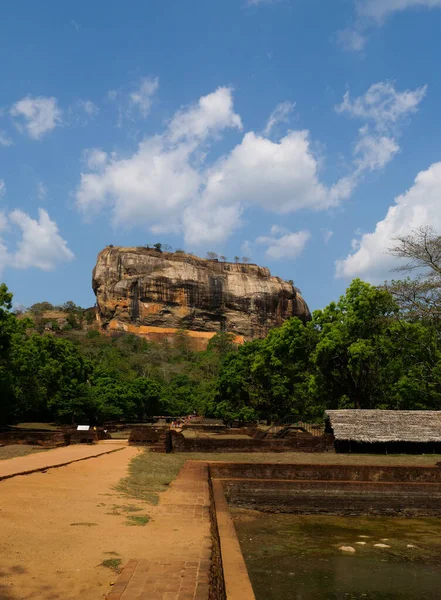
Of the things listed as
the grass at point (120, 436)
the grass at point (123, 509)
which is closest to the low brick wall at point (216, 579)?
the grass at point (123, 509)

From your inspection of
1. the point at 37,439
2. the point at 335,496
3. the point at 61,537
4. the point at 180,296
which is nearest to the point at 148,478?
the point at 335,496

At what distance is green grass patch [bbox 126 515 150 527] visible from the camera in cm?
627

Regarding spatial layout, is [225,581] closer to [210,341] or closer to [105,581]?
[105,581]

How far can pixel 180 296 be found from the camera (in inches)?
3684

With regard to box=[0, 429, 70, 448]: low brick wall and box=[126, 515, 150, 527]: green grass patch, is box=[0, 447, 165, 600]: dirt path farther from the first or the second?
box=[0, 429, 70, 448]: low brick wall

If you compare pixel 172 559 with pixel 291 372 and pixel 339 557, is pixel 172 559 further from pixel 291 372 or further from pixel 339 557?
pixel 291 372

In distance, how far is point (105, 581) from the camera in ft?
13.1

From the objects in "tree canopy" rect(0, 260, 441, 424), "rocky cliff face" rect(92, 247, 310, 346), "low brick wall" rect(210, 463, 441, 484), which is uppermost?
"rocky cliff face" rect(92, 247, 310, 346)

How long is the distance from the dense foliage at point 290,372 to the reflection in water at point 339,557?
12879mm

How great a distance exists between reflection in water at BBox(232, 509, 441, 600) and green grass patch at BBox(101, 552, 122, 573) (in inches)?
123

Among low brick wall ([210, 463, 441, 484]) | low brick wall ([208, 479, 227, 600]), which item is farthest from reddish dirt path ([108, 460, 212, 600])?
low brick wall ([210, 463, 441, 484])

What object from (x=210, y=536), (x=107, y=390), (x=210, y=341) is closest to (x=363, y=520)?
(x=210, y=536)

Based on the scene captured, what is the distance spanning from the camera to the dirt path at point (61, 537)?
388 centimetres

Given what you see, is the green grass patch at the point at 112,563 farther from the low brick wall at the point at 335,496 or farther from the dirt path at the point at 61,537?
the low brick wall at the point at 335,496
